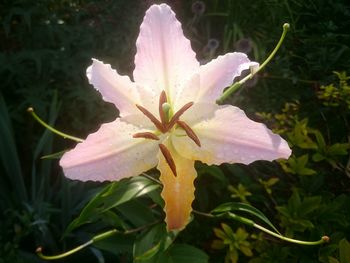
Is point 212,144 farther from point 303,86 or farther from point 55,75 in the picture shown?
point 55,75

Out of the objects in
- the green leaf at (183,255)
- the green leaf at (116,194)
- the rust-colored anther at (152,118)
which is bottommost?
the green leaf at (183,255)

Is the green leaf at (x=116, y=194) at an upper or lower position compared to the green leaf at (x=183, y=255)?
upper

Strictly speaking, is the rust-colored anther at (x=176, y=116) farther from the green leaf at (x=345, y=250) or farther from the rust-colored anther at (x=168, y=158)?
the green leaf at (x=345, y=250)

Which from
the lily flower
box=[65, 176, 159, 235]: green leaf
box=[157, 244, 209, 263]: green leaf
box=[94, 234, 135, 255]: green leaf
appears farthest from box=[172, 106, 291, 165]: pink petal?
box=[94, 234, 135, 255]: green leaf

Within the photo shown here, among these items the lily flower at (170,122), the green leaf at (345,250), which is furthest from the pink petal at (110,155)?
the green leaf at (345,250)

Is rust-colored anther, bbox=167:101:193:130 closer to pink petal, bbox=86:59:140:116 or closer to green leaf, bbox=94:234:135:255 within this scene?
pink petal, bbox=86:59:140:116

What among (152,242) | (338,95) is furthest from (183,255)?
(338,95)

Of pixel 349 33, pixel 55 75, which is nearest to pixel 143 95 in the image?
pixel 349 33
